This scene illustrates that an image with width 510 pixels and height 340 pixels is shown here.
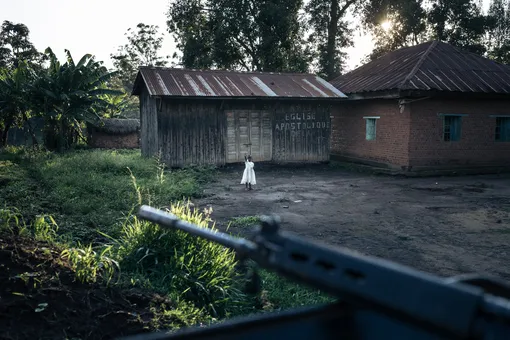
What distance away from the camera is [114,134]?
24578 mm

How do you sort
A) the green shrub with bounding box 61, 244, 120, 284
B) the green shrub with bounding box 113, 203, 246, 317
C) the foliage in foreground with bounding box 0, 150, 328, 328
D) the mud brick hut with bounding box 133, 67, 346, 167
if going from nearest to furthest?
the green shrub with bounding box 61, 244, 120, 284, the foliage in foreground with bounding box 0, 150, 328, 328, the green shrub with bounding box 113, 203, 246, 317, the mud brick hut with bounding box 133, 67, 346, 167

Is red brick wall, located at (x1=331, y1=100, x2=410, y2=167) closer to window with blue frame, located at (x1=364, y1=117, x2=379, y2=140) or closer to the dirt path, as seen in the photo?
window with blue frame, located at (x1=364, y1=117, x2=379, y2=140)

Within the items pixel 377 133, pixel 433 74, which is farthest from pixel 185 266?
pixel 433 74

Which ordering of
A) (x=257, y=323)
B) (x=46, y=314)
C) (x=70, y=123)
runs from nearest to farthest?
(x=257, y=323)
(x=46, y=314)
(x=70, y=123)

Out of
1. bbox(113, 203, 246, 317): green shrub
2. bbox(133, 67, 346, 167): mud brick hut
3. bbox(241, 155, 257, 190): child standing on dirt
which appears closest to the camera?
bbox(113, 203, 246, 317): green shrub

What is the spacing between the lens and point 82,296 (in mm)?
4086

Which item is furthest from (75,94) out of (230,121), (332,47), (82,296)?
(332,47)

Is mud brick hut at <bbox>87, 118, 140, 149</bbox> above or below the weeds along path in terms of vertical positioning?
above

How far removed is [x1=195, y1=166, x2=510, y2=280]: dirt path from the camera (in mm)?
6863

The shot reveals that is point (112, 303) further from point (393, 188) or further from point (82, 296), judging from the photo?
point (393, 188)

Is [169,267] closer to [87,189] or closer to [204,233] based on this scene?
[204,233]

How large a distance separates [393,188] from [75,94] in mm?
13416

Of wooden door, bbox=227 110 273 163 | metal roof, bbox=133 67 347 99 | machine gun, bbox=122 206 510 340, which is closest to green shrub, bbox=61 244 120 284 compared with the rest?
machine gun, bbox=122 206 510 340

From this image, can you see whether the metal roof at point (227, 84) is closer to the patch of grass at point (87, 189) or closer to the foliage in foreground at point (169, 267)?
the patch of grass at point (87, 189)
